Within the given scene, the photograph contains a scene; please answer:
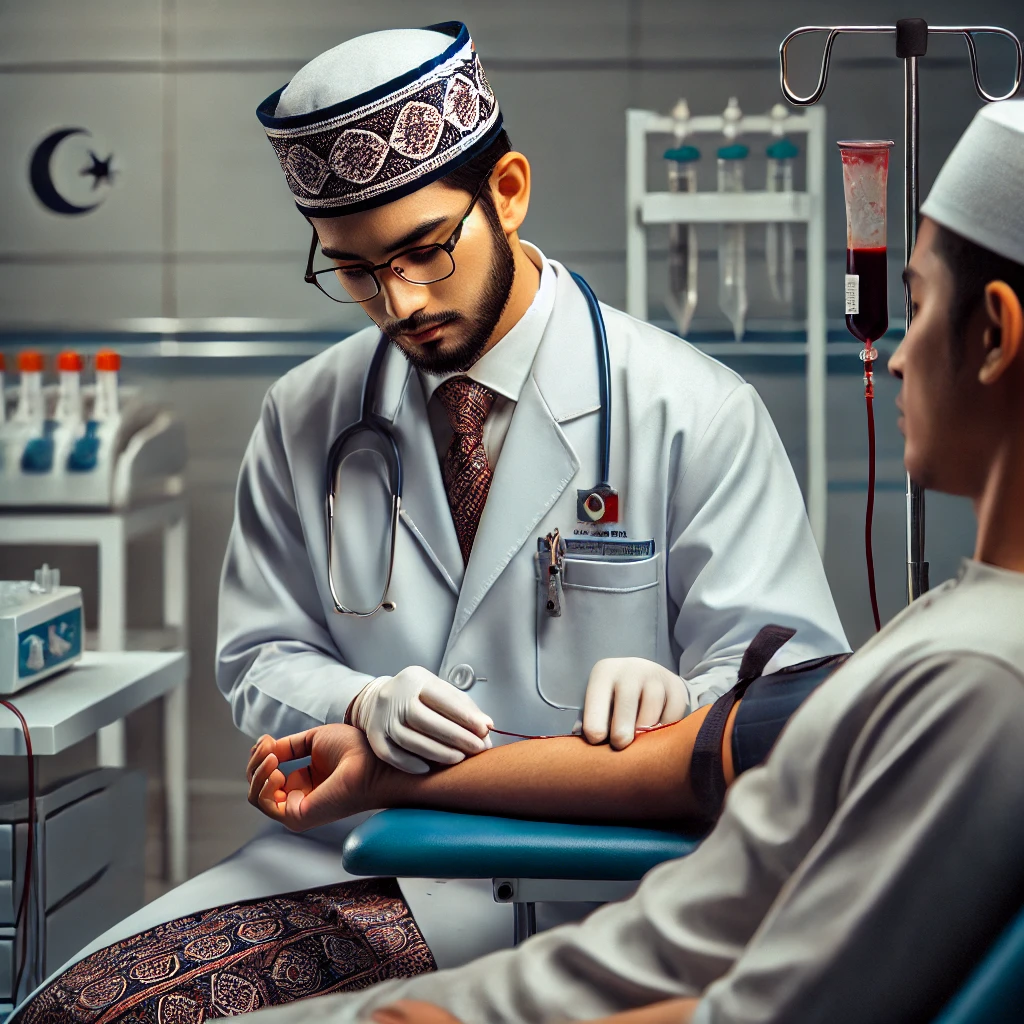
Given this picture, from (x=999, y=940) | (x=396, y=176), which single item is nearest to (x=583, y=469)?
(x=396, y=176)

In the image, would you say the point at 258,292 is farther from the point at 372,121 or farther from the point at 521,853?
the point at 521,853

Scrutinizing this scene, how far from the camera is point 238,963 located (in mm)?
1056

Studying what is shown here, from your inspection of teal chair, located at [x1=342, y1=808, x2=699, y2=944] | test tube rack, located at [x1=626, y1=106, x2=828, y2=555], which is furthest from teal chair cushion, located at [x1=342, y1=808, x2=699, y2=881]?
test tube rack, located at [x1=626, y1=106, x2=828, y2=555]

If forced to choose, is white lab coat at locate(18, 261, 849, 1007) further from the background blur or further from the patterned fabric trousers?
the background blur

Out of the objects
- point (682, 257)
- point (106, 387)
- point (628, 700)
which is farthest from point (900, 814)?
point (106, 387)

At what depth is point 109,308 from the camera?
9.82 feet

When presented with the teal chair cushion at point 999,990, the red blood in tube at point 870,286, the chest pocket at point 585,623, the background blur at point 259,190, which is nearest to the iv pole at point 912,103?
the red blood in tube at point 870,286

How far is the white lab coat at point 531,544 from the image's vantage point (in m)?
1.39

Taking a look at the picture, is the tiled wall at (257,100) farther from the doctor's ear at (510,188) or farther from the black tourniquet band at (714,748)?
the black tourniquet band at (714,748)

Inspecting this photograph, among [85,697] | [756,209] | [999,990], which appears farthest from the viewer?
[756,209]

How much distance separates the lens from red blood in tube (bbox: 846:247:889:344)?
139cm

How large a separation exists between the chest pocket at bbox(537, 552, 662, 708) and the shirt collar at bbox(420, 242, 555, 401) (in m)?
0.23

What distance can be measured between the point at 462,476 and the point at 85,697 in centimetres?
72

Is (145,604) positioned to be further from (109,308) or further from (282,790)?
(282,790)
